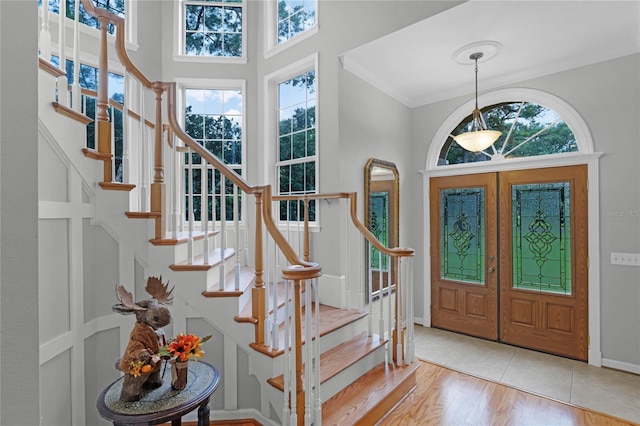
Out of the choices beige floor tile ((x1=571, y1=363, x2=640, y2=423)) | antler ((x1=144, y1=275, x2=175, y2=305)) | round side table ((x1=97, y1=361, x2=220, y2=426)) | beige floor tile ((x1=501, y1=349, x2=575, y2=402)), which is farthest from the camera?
beige floor tile ((x1=501, y1=349, x2=575, y2=402))

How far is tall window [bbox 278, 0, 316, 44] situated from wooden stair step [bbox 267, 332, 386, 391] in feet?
11.1

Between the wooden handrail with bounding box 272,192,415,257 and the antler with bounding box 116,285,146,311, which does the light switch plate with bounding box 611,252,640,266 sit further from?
the antler with bounding box 116,285,146,311

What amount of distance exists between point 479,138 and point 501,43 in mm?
898

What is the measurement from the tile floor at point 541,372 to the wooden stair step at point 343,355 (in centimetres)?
96

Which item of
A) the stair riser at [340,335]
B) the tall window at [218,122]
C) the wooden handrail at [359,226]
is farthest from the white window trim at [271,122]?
the stair riser at [340,335]

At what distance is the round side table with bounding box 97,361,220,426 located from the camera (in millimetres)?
1455

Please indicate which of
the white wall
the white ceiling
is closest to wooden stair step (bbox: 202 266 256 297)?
the white wall

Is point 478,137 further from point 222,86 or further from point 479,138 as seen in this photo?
point 222,86

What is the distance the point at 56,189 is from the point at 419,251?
3.95 meters

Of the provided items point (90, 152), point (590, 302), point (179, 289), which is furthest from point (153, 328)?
point (590, 302)

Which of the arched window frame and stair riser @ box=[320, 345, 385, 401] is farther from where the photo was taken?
the arched window frame

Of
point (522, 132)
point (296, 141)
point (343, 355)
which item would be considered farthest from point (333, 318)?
point (522, 132)

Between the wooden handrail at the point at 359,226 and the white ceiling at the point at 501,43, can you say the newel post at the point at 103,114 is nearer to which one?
the wooden handrail at the point at 359,226

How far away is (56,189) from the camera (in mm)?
1779
